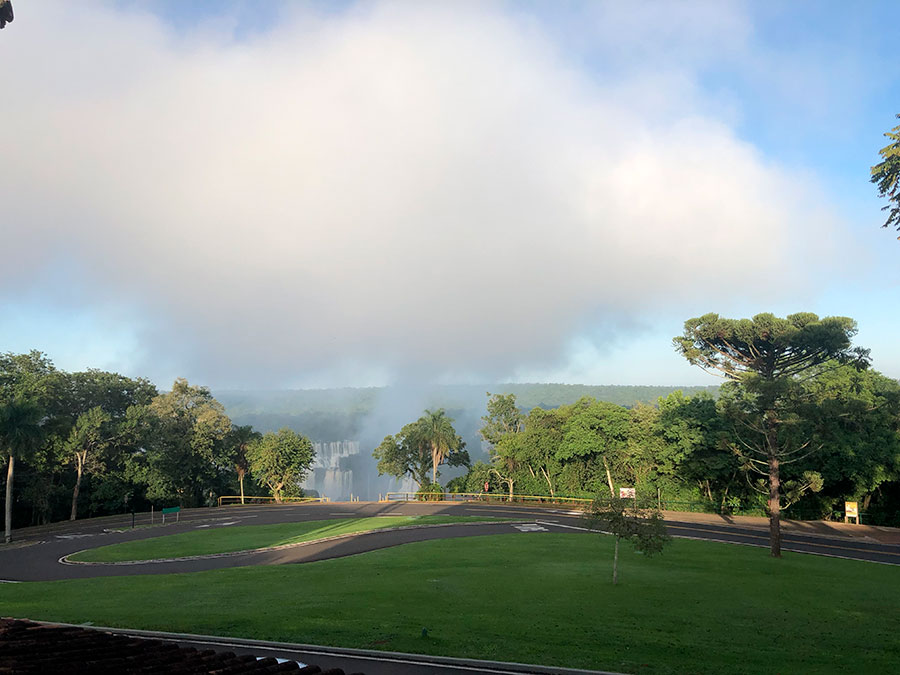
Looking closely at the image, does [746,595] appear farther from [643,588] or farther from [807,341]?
[807,341]

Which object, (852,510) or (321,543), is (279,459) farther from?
(852,510)

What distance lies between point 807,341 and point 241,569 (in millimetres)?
56320

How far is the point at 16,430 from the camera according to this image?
50.3 meters

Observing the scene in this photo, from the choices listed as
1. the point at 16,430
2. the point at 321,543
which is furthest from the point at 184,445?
the point at 321,543

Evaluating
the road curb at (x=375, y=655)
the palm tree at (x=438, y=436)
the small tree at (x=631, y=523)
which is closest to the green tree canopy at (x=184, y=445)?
the palm tree at (x=438, y=436)

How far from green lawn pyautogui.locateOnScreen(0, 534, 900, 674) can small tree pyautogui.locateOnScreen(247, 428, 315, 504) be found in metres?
44.4

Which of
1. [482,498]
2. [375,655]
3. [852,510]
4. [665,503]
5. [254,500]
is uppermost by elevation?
[375,655]

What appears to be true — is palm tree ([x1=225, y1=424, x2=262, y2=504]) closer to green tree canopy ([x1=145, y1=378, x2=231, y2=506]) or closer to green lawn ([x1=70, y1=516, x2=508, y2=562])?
green tree canopy ([x1=145, y1=378, x2=231, y2=506])

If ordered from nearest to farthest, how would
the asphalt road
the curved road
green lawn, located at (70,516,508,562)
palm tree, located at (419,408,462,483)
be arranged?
the asphalt road → the curved road → green lawn, located at (70,516,508,562) → palm tree, located at (419,408,462,483)

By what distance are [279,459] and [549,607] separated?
58.6 metres

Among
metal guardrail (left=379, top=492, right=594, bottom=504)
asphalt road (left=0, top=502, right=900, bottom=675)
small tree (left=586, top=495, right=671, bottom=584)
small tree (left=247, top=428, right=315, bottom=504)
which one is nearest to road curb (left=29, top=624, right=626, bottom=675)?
asphalt road (left=0, top=502, right=900, bottom=675)

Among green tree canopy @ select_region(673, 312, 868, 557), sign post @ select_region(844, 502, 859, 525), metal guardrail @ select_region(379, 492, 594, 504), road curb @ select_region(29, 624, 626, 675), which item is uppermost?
green tree canopy @ select_region(673, 312, 868, 557)

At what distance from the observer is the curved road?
3309cm

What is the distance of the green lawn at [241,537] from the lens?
36969mm
